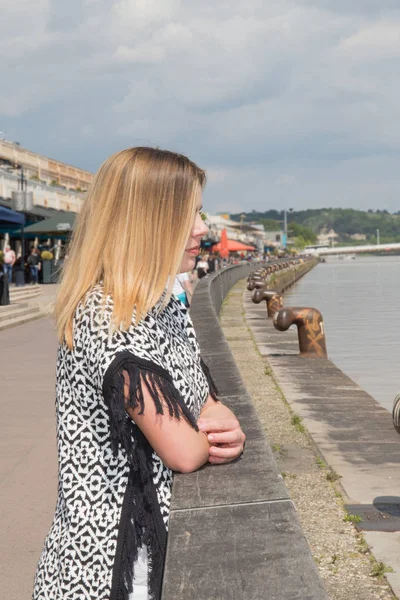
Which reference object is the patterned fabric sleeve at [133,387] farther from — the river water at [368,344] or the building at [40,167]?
the building at [40,167]

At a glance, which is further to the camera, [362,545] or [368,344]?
[368,344]

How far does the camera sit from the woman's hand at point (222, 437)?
219 cm

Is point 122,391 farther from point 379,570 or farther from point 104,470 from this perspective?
point 379,570

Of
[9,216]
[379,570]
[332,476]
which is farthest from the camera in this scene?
[9,216]

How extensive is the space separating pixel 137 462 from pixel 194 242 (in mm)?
527

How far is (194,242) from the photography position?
219 centimetres

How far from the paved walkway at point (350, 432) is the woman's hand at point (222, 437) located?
1790 millimetres

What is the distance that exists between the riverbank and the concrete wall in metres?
1.43

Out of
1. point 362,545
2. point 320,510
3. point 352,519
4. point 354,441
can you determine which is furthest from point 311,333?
point 362,545

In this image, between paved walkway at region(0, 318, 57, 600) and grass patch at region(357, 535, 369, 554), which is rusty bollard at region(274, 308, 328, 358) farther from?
grass patch at region(357, 535, 369, 554)

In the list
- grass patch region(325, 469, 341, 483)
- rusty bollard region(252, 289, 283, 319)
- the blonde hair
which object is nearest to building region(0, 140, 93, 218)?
rusty bollard region(252, 289, 283, 319)

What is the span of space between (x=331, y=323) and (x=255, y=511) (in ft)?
83.3

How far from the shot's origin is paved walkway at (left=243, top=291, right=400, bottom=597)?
532 centimetres

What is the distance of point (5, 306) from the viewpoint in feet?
65.7
